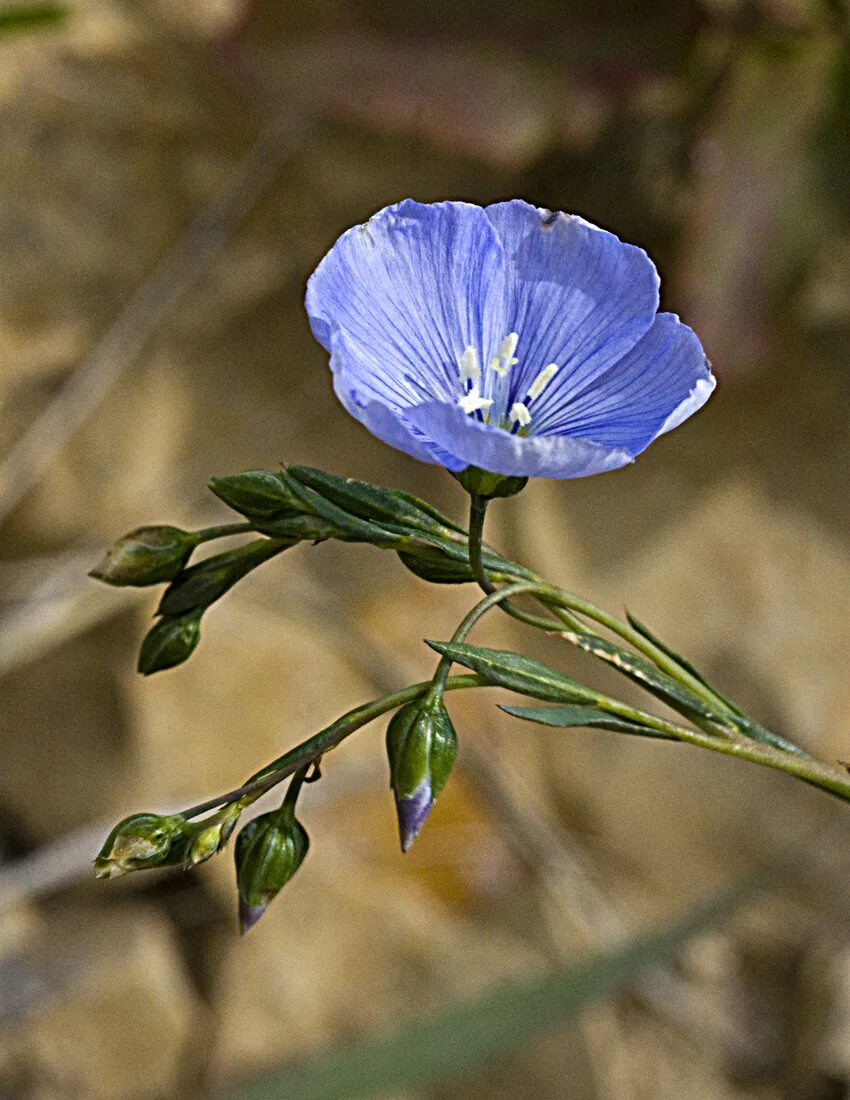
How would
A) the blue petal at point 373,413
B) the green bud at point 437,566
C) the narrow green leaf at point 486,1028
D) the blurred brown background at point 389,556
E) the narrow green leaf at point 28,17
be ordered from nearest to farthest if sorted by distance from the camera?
the blue petal at point 373,413 < the green bud at point 437,566 < the narrow green leaf at point 486,1028 < the narrow green leaf at point 28,17 < the blurred brown background at point 389,556

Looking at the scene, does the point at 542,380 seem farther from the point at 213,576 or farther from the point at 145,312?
the point at 145,312

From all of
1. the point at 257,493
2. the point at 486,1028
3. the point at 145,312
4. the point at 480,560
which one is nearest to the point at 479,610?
the point at 480,560

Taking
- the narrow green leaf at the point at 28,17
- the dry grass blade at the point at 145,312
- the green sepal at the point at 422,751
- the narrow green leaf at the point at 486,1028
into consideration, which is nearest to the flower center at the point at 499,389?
the green sepal at the point at 422,751

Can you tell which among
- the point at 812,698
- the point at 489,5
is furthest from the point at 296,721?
the point at 489,5

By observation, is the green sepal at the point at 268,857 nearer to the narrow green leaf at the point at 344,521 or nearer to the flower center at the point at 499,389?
the narrow green leaf at the point at 344,521

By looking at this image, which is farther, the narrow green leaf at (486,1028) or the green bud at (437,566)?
the narrow green leaf at (486,1028)

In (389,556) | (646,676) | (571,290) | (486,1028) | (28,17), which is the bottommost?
(486,1028)

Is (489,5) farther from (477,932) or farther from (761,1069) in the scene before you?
(761,1069)
